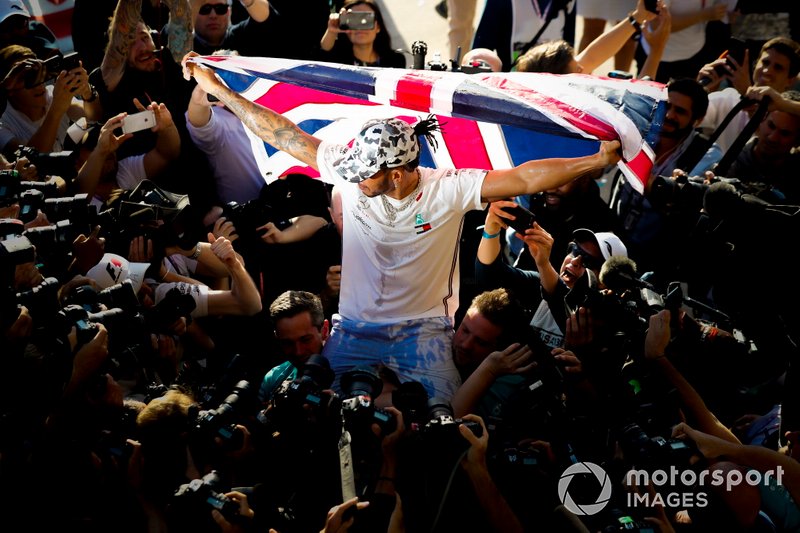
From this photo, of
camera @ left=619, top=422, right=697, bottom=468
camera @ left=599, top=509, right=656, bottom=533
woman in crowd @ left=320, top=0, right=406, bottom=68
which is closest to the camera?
camera @ left=599, top=509, right=656, bottom=533

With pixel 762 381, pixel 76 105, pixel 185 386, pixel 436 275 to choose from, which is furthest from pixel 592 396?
pixel 76 105

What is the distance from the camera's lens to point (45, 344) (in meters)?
3.36

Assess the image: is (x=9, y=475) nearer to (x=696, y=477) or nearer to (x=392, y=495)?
(x=392, y=495)

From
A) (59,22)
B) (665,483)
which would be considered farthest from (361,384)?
(59,22)

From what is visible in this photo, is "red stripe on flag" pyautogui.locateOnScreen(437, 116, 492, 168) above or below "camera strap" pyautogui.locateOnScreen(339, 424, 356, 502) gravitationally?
above

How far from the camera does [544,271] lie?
15.0 feet

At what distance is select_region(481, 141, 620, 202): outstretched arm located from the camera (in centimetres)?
377

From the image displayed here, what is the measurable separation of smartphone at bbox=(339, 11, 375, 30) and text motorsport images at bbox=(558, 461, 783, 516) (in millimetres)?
4670

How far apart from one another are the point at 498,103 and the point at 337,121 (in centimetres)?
125

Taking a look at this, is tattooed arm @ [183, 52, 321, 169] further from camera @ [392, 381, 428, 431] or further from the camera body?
the camera body

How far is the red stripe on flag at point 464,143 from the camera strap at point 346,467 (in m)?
2.09

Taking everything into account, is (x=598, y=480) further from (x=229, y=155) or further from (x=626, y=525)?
(x=229, y=155)

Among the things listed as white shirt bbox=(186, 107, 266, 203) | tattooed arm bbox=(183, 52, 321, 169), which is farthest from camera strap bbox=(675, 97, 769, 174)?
white shirt bbox=(186, 107, 266, 203)

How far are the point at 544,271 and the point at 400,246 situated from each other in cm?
87
